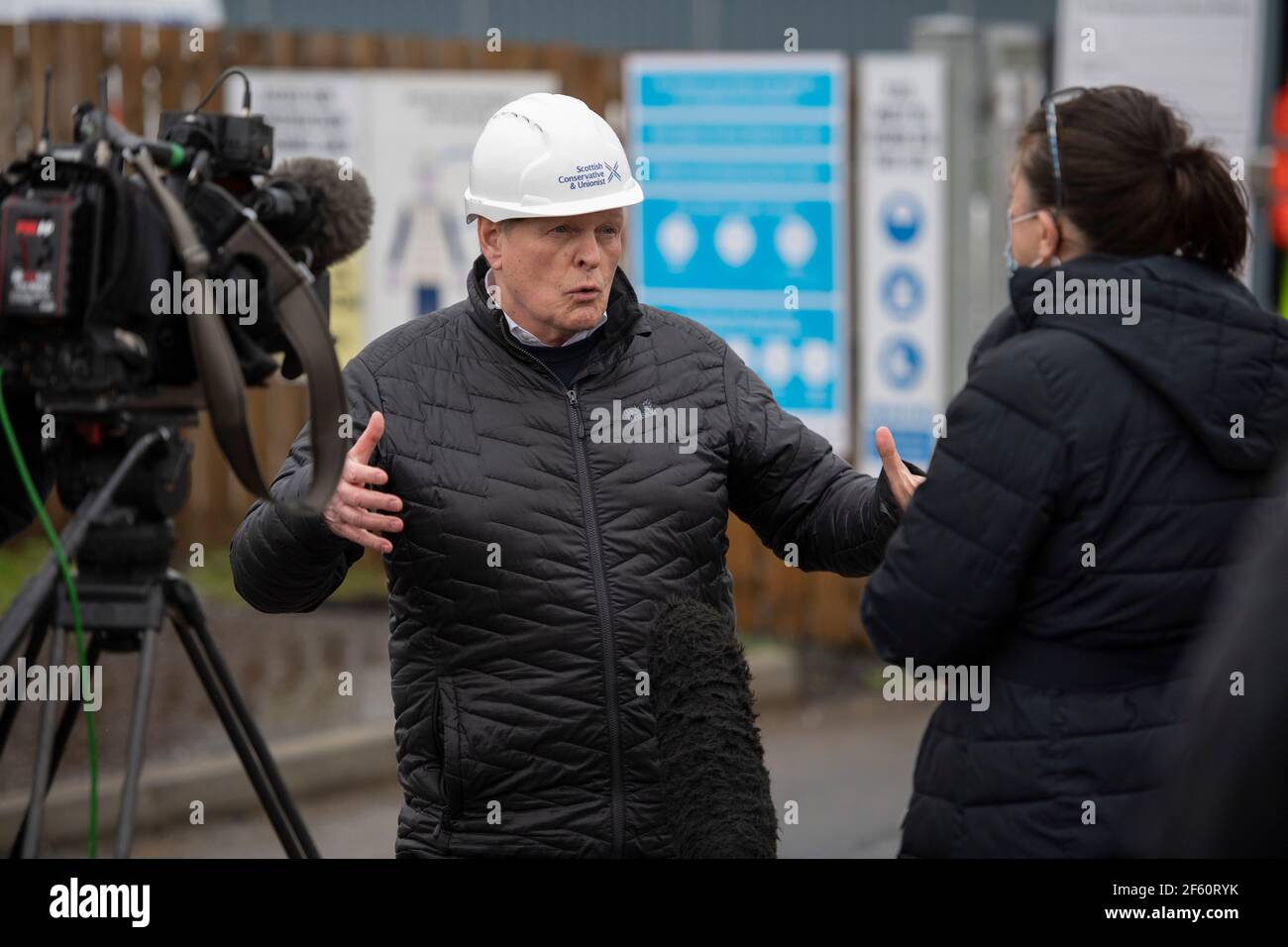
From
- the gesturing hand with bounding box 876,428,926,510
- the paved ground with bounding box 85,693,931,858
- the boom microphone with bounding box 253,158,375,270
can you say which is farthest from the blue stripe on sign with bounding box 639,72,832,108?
the gesturing hand with bounding box 876,428,926,510

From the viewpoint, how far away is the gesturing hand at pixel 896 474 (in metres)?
3.28

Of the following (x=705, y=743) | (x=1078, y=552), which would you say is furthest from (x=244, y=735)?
(x=1078, y=552)

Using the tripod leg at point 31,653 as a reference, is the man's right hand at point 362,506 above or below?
above

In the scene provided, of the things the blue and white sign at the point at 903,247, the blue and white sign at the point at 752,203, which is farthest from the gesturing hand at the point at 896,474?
the blue and white sign at the point at 903,247

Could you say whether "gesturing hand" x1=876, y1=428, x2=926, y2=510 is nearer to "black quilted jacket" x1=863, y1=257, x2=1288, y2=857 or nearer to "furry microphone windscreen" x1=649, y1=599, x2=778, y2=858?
"furry microphone windscreen" x1=649, y1=599, x2=778, y2=858

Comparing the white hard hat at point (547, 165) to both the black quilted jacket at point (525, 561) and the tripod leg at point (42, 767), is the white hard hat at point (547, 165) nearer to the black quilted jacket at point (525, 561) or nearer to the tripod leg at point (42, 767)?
the black quilted jacket at point (525, 561)

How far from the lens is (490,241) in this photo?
133 inches

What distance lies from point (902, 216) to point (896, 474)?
566 centimetres

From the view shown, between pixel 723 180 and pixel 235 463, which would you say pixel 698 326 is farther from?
pixel 723 180

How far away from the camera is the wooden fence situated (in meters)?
9.09

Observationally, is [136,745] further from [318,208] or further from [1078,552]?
[1078,552]

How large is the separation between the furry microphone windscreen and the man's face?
55 cm
